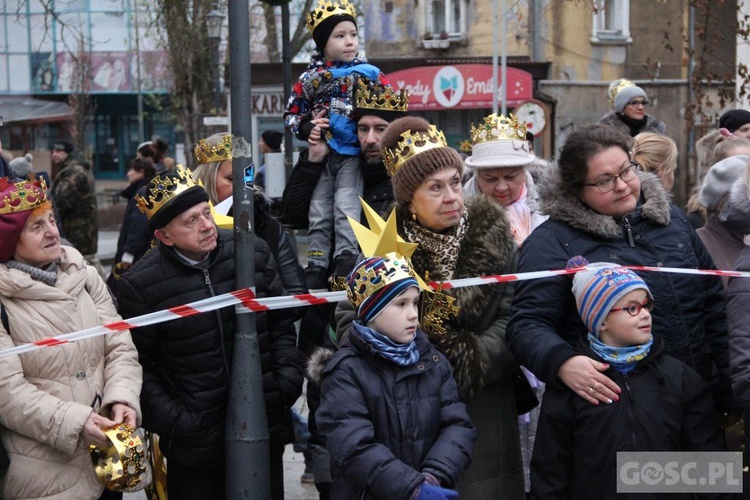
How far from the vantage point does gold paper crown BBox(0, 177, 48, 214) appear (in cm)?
466

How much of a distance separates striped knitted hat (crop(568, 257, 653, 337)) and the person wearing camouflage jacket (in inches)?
360

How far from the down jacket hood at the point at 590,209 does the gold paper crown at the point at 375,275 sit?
0.74 m

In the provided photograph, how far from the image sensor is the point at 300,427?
24.2 feet

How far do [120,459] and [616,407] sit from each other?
2.08 metres

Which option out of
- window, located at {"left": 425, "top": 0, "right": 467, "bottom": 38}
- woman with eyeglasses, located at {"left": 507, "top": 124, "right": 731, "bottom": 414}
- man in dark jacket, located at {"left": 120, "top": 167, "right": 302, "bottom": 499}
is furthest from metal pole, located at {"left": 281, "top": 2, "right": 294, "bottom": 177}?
window, located at {"left": 425, "top": 0, "right": 467, "bottom": 38}

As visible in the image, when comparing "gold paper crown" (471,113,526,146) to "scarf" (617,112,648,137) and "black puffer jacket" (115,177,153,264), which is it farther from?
"black puffer jacket" (115,177,153,264)

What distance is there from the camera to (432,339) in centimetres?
470

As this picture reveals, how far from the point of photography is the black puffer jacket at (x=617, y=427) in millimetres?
4180

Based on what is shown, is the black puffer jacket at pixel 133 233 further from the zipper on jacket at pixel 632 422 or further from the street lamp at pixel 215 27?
the street lamp at pixel 215 27

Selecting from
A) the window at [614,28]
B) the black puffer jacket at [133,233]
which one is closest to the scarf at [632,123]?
the black puffer jacket at [133,233]

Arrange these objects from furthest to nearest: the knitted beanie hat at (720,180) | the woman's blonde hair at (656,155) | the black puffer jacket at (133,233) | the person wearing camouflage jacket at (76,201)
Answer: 1. the person wearing camouflage jacket at (76,201)
2. the black puffer jacket at (133,233)
3. the woman's blonde hair at (656,155)
4. the knitted beanie hat at (720,180)

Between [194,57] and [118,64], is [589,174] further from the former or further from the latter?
[118,64]

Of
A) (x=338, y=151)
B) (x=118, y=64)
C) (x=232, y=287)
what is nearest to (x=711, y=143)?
(x=338, y=151)

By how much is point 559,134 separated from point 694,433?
25.8 m
